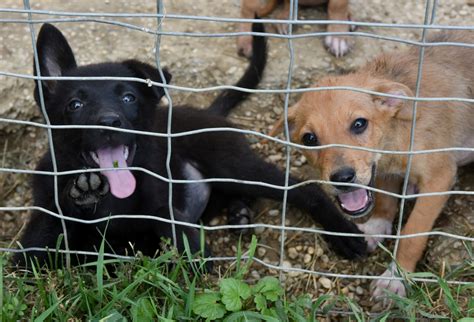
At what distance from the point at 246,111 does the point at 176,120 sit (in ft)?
3.19

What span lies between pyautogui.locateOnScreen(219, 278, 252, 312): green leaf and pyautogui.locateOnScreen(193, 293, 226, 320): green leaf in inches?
1.6

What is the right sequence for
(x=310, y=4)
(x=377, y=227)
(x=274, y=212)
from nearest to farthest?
(x=377, y=227) < (x=274, y=212) < (x=310, y=4)

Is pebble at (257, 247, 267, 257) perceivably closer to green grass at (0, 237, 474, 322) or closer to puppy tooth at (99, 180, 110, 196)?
green grass at (0, 237, 474, 322)

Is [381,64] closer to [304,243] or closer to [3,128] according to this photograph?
[304,243]

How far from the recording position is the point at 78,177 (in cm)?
358

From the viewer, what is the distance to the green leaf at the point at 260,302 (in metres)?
3.35

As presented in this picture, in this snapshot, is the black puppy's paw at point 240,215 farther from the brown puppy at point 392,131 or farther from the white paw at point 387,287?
Result: the white paw at point 387,287

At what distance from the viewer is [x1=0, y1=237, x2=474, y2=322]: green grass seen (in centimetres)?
332

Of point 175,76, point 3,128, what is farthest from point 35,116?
point 175,76

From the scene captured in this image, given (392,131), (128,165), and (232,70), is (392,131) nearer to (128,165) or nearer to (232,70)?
(128,165)

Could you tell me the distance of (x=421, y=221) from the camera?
4.04m

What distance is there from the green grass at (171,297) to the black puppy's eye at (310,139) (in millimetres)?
715

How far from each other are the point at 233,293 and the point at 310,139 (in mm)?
999

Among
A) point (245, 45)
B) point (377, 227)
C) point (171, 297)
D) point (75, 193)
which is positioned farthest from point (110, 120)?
point (245, 45)
